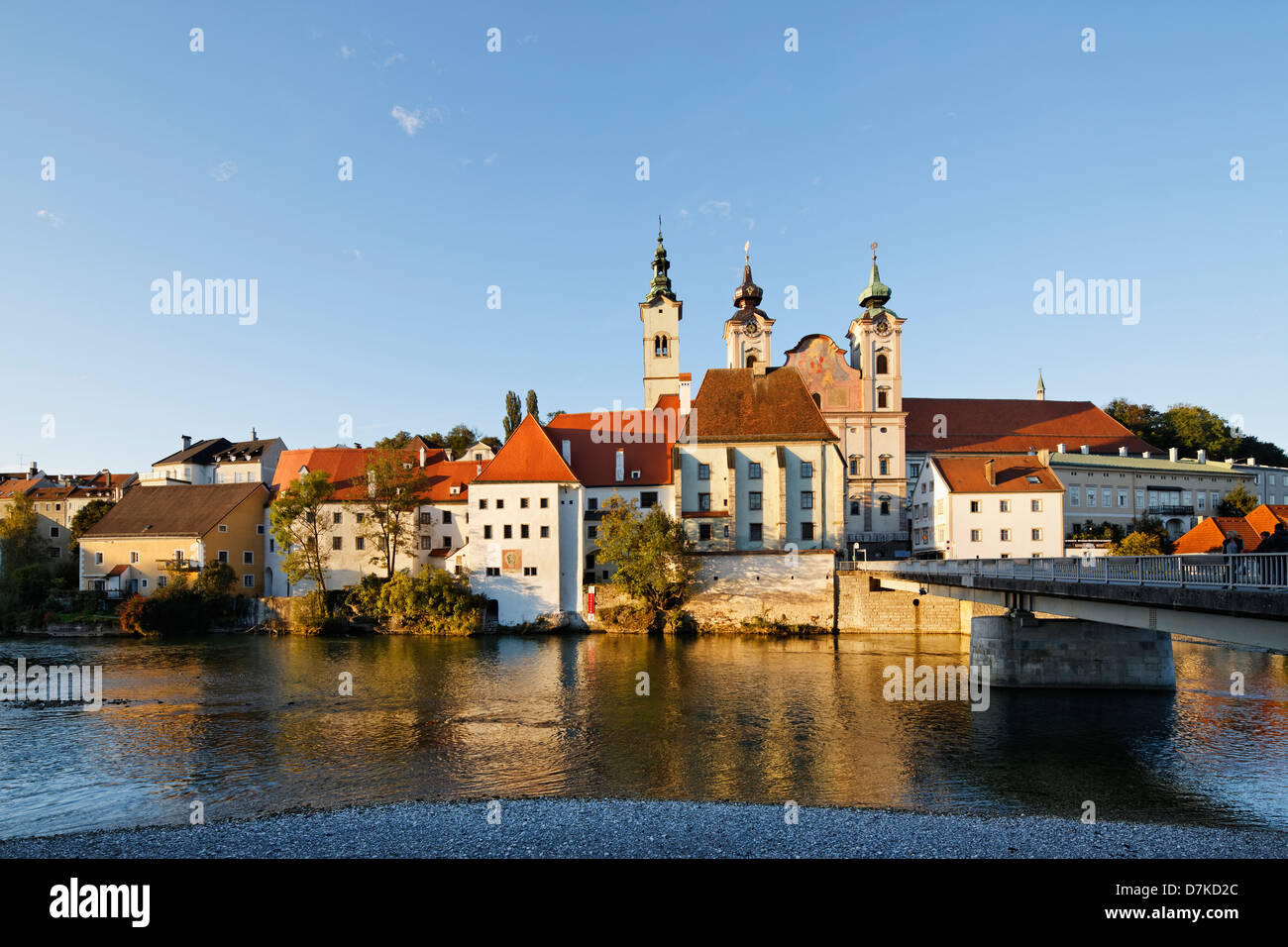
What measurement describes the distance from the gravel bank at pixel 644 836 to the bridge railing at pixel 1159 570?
207 inches

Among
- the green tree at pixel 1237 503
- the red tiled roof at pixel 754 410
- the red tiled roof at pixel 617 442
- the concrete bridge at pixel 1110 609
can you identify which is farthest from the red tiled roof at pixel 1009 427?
the concrete bridge at pixel 1110 609

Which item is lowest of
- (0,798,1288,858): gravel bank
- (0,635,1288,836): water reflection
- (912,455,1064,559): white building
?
(0,635,1288,836): water reflection

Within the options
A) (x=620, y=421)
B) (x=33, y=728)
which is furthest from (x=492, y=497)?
(x=33, y=728)

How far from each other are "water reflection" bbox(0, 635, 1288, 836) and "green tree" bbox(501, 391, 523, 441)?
47.2 m

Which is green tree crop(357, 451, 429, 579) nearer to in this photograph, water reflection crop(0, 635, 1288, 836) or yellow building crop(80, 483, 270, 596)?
yellow building crop(80, 483, 270, 596)

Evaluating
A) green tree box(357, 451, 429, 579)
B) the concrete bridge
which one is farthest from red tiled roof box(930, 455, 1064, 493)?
green tree box(357, 451, 429, 579)

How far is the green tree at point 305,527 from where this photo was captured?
5553 cm

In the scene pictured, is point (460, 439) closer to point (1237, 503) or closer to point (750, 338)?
point (750, 338)

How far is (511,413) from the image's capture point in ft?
271

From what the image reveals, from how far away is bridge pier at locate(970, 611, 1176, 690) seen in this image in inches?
1161

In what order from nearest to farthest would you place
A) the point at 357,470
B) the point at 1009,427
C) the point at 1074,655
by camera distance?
the point at 1074,655
the point at 357,470
the point at 1009,427

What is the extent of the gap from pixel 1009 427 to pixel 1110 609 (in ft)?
204

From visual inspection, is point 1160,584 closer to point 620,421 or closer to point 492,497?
point 492,497

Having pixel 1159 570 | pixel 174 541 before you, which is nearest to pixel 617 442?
pixel 174 541
